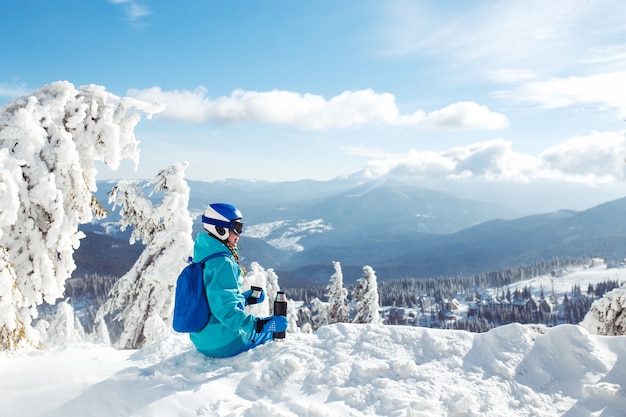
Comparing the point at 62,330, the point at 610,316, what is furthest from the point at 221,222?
the point at 62,330

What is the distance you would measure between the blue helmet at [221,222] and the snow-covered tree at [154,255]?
9.60 m

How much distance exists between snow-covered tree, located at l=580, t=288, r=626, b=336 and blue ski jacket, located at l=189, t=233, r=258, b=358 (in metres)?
10.3

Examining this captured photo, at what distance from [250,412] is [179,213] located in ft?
38.4

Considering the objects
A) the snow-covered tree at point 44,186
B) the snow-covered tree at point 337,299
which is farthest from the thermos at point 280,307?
the snow-covered tree at point 337,299

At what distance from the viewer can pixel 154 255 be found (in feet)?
50.0

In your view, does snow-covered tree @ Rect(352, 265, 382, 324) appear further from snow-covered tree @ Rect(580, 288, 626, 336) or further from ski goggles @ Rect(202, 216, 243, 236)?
ski goggles @ Rect(202, 216, 243, 236)

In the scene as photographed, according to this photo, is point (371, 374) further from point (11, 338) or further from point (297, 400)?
point (11, 338)

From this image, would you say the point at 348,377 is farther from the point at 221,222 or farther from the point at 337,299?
the point at 337,299

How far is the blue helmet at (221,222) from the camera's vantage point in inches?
236

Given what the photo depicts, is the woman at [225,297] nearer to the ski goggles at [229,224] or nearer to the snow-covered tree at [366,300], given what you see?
the ski goggles at [229,224]

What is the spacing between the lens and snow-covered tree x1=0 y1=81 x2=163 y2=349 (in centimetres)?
792

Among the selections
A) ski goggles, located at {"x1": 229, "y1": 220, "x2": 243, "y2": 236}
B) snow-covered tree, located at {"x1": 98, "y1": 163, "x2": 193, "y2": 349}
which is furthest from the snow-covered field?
snow-covered tree, located at {"x1": 98, "y1": 163, "x2": 193, "y2": 349}

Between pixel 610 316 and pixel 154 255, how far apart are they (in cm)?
1433

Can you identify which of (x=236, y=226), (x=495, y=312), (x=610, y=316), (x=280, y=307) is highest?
(x=236, y=226)
